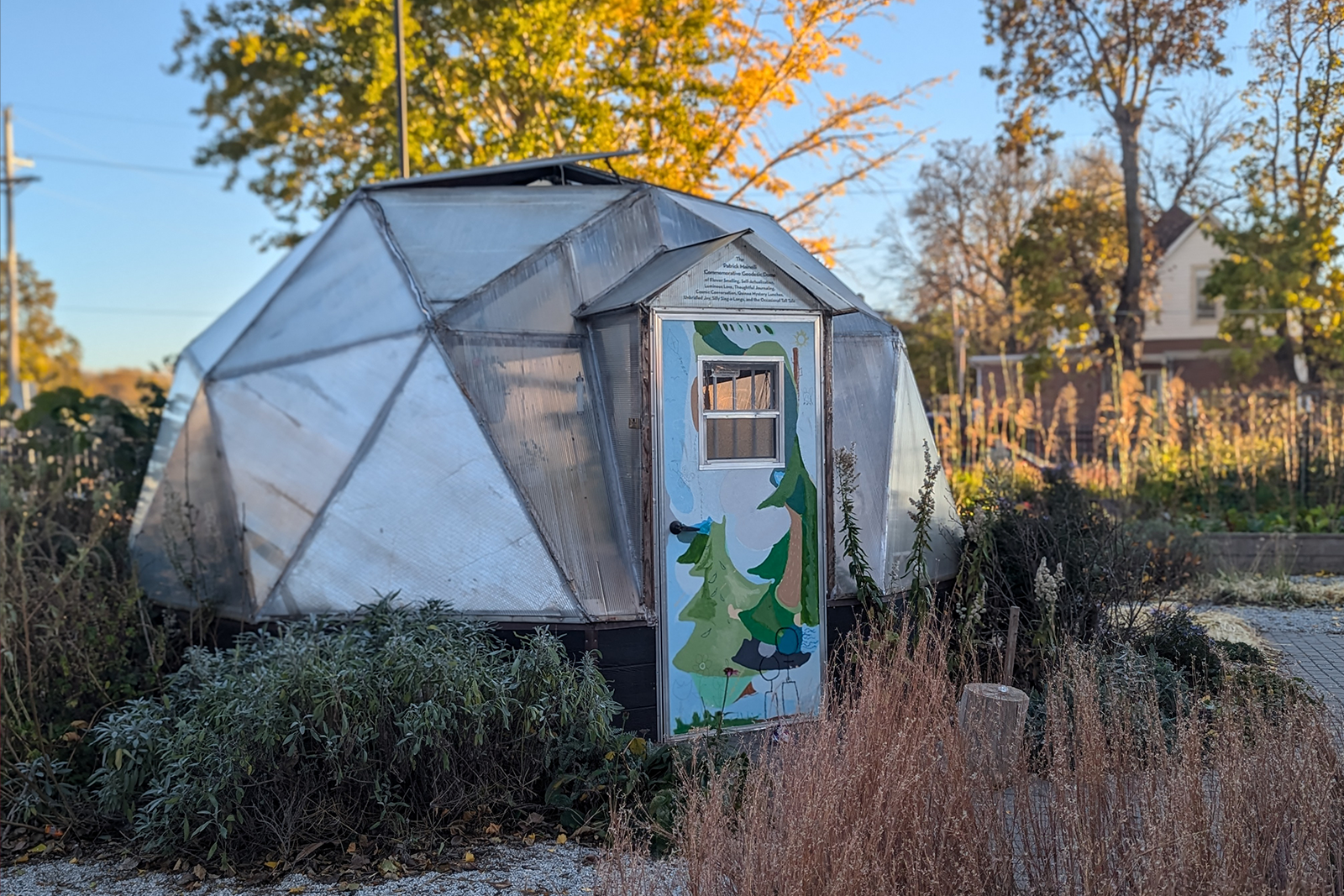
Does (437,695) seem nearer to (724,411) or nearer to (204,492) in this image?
(724,411)

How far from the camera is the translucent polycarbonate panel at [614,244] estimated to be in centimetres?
702

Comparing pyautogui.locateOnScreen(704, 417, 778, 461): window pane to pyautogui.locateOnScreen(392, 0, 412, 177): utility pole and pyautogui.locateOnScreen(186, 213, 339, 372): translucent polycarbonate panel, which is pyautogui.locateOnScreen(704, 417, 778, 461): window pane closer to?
pyautogui.locateOnScreen(186, 213, 339, 372): translucent polycarbonate panel

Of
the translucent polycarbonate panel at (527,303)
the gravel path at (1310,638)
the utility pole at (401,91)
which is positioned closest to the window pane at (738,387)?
the translucent polycarbonate panel at (527,303)

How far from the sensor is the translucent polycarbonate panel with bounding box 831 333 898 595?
7008 millimetres

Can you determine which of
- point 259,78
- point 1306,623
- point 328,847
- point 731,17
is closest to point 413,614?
point 328,847

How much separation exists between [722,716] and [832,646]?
0.87 m

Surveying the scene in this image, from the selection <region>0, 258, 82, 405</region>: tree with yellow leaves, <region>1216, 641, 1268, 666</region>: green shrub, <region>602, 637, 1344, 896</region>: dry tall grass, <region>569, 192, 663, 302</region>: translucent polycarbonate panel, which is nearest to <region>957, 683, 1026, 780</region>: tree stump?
<region>602, 637, 1344, 896</region>: dry tall grass

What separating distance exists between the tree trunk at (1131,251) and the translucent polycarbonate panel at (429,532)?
14909 mm

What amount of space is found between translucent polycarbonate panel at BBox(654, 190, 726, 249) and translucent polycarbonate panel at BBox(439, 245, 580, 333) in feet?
2.68

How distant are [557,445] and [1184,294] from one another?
29.5 m

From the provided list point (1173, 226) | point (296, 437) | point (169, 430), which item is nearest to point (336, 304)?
point (296, 437)

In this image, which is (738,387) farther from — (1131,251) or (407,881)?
(1131,251)

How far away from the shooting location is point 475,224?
24.2 ft

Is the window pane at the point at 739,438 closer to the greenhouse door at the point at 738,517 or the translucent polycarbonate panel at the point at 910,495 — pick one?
the greenhouse door at the point at 738,517
